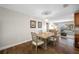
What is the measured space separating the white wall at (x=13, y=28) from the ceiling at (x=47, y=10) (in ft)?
0.41

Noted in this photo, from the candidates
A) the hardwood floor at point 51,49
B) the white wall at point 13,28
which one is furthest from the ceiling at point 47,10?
the hardwood floor at point 51,49

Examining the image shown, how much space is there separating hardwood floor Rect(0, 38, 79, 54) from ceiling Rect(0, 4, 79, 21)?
0.63 meters

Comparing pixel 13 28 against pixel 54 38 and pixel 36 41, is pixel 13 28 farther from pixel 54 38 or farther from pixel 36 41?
pixel 54 38

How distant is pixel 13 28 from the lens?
1.96 metres

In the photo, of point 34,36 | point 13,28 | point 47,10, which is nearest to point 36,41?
point 34,36

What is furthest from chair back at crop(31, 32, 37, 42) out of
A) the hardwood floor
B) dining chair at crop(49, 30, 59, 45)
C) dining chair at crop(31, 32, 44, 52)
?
dining chair at crop(49, 30, 59, 45)

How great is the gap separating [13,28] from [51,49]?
109 centimetres

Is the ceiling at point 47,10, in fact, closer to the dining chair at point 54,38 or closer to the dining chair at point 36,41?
the dining chair at point 54,38

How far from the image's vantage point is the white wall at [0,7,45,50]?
188 cm

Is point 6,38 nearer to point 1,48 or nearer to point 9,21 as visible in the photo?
point 1,48

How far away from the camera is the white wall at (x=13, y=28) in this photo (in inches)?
74.2

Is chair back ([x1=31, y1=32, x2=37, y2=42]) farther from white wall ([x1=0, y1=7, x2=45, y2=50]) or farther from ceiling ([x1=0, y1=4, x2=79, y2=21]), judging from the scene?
ceiling ([x1=0, y1=4, x2=79, y2=21])

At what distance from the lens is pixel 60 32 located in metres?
2.02
